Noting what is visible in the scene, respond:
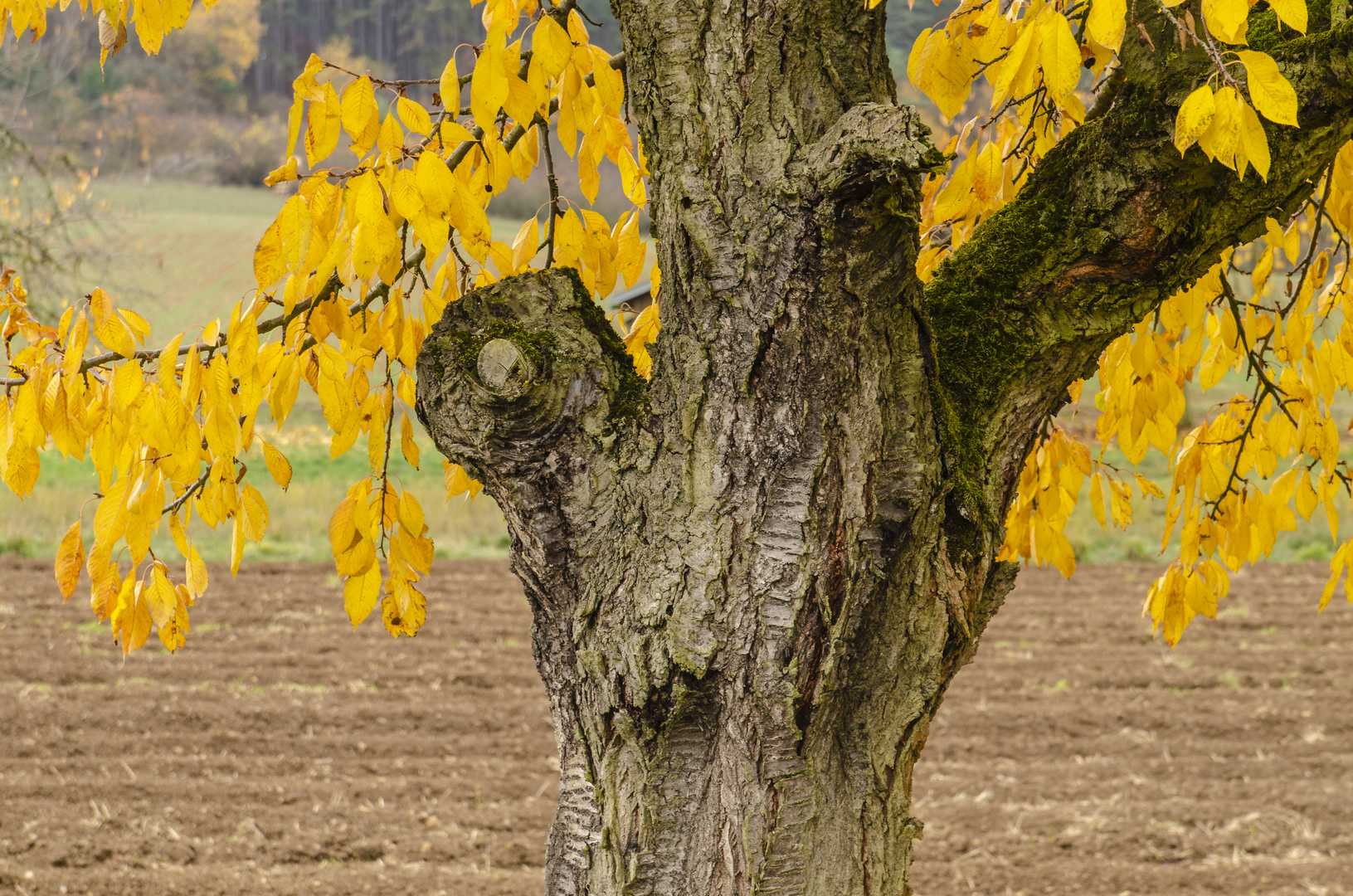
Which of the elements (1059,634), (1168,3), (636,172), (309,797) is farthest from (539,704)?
(1168,3)

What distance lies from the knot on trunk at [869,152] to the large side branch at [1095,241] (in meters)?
0.28

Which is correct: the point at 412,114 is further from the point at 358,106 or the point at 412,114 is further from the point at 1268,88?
the point at 1268,88

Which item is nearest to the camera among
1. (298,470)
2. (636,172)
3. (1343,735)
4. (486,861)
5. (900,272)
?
(900,272)

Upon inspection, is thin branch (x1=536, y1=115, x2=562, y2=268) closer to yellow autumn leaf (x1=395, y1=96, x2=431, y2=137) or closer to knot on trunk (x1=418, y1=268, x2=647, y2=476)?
yellow autumn leaf (x1=395, y1=96, x2=431, y2=137)

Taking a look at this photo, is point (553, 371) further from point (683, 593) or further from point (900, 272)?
point (900, 272)

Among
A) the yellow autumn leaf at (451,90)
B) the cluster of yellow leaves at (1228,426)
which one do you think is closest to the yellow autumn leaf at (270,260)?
the yellow autumn leaf at (451,90)

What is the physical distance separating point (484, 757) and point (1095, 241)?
13.8 feet

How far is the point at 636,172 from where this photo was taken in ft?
7.34

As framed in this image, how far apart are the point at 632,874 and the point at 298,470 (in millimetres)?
11808

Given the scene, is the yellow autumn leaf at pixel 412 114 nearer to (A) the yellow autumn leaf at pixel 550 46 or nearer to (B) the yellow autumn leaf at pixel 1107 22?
(A) the yellow autumn leaf at pixel 550 46

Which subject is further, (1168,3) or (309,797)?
(309,797)

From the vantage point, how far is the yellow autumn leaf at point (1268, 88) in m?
1.14

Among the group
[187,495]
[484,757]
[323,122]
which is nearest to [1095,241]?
[323,122]

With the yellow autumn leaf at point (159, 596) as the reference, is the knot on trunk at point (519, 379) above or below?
above
